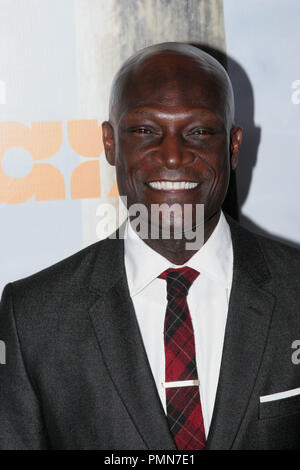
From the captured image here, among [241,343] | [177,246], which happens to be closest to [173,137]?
[177,246]

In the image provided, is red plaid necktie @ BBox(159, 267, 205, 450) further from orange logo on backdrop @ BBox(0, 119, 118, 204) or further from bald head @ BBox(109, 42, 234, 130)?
orange logo on backdrop @ BBox(0, 119, 118, 204)

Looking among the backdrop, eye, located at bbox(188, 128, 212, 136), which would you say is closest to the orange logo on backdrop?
the backdrop

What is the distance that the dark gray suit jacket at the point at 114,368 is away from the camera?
148cm

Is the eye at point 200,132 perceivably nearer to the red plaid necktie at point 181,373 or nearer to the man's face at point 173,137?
the man's face at point 173,137

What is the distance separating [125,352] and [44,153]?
1059mm

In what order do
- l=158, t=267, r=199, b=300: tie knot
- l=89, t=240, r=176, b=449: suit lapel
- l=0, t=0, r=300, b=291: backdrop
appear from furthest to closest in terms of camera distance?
l=0, t=0, r=300, b=291: backdrop
l=158, t=267, r=199, b=300: tie knot
l=89, t=240, r=176, b=449: suit lapel

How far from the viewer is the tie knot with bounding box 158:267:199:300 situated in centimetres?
157

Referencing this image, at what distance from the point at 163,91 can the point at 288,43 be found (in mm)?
1054

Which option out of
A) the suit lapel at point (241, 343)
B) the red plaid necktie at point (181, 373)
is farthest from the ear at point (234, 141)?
the red plaid necktie at point (181, 373)

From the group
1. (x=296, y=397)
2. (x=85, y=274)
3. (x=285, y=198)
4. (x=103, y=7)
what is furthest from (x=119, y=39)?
(x=296, y=397)

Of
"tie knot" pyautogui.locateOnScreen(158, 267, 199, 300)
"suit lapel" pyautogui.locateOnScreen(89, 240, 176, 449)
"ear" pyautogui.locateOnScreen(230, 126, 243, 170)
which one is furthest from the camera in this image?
"ear" pyautogui.locateOnScreen(230, 126, 243, 170)

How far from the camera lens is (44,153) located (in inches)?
91.3

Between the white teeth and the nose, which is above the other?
the nose
